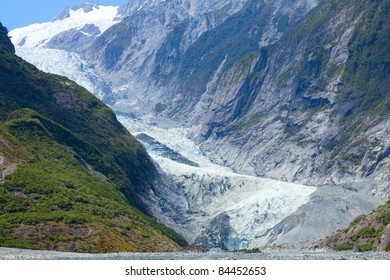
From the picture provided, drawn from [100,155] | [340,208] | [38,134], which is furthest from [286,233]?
[38,134]

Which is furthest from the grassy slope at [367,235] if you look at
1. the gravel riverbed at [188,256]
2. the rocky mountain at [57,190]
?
the rocky mountain at [57,190]

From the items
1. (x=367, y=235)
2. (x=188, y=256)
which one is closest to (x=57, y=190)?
(x=188, y=256)

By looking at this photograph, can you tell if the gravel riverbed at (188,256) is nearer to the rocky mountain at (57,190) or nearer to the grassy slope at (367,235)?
the grassy slope at (367,235)

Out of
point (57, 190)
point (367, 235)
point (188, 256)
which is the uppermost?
point (57, 190)

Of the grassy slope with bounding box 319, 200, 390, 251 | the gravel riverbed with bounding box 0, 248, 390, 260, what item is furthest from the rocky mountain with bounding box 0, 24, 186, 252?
the grassy slope with bounding box 319, 200, 390, 251

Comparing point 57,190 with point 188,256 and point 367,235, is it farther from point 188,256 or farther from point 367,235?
point 367,235
